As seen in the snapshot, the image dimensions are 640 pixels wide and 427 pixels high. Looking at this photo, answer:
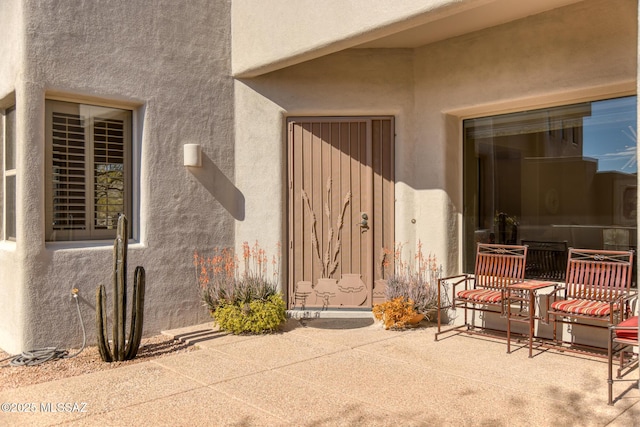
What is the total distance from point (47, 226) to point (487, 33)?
5.61m

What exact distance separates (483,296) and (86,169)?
15.5 feet

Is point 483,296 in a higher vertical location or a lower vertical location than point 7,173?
lower

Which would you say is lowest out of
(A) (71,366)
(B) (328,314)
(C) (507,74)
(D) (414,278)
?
(A) (71,366)

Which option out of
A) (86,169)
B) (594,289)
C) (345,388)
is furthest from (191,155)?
(594,289)

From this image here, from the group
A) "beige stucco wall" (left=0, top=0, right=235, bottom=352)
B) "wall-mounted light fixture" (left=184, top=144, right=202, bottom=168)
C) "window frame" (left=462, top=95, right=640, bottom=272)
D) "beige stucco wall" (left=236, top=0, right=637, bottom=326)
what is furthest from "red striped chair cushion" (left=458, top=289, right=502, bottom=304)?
"wall-mounted light fixture" (left=184, top=144, right=202, bottom=168)

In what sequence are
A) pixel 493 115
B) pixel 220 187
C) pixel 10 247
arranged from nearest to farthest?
1. pixel 10 247
2. pixel 493 115
3. pixel 220 187

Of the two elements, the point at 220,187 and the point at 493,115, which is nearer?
the point at 493,115

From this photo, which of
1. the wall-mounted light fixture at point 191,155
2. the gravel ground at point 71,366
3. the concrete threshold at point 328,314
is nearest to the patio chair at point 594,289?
the concrete threshold at point 328,314

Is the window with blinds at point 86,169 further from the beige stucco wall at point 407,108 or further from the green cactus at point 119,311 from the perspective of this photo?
the beige stucco wall at point 407,108

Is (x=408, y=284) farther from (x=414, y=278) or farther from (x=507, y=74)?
(x=507, y=74)

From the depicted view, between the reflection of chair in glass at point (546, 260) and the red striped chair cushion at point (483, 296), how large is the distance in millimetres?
751

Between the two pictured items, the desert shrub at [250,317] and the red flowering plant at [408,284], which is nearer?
the desert shrub at [250,317]

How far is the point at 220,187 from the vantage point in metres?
6.99

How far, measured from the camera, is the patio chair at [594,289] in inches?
192
